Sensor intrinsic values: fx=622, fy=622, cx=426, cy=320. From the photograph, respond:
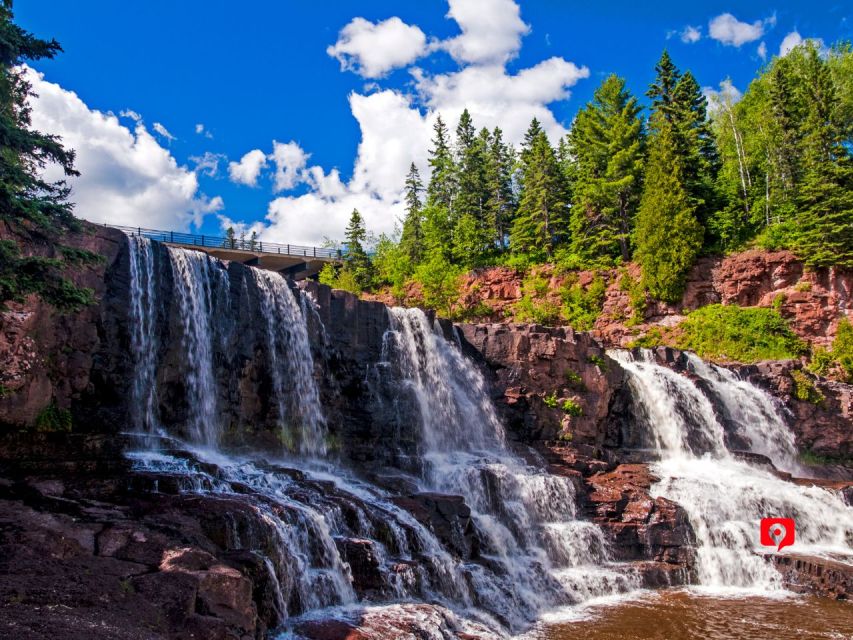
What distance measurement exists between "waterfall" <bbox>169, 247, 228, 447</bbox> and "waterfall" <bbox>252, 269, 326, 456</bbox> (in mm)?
1711

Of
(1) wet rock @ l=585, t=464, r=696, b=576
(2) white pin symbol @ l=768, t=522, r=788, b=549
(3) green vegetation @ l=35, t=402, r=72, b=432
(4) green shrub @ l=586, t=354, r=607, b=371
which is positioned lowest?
(2) white pin symbol @ l=768, t=522, r=788, b=549

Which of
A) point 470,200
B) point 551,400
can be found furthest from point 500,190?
point 551,400

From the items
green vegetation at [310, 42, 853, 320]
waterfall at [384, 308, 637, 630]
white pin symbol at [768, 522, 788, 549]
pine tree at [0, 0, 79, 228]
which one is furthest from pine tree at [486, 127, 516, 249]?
pine tree at [0, 0, 79, 228]

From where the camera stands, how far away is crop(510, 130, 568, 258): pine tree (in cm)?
4981

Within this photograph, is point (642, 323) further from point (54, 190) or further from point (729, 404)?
point (54, 190)

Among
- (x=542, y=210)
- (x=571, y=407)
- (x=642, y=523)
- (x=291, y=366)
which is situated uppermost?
(x=542, y=210)

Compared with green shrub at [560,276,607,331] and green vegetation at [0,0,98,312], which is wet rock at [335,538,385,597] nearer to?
green vegetation at [0,0,98,312]

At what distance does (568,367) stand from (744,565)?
437 inches

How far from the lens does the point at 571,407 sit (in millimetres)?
26406

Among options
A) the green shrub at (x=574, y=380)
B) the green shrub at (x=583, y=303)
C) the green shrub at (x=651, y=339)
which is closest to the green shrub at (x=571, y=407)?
the green shrub at (x=574, y=380)

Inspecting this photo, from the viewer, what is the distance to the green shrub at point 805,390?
3102 cm

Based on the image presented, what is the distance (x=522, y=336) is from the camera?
27422 mm

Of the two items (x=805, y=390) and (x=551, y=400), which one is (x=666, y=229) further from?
(x=551, y=400)

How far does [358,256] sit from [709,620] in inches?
1721
